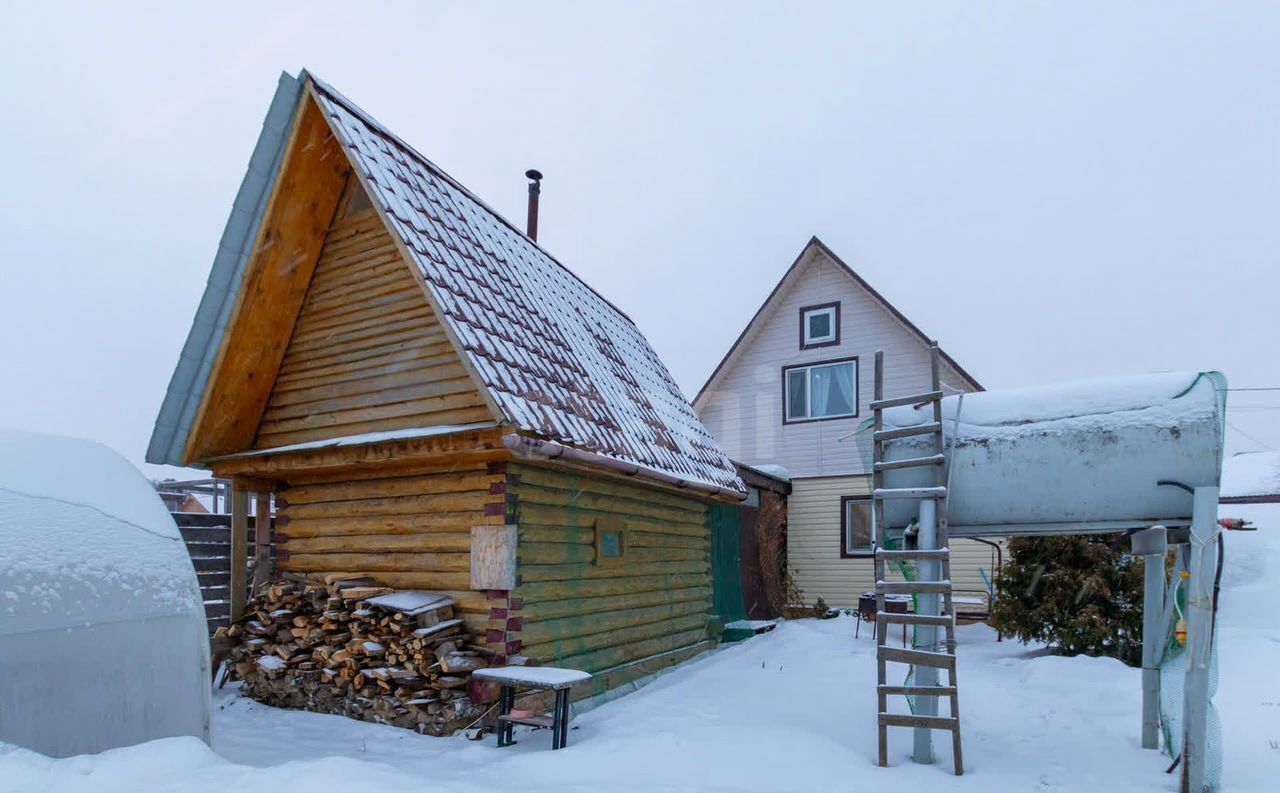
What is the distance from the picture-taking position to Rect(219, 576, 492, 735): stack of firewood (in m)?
7.23

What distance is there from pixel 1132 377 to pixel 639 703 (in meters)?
5.53

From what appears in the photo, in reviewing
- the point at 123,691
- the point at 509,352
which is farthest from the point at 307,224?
the point at 123,691

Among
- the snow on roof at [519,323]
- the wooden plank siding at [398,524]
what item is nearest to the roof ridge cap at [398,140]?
the snow on roof at [519,323]

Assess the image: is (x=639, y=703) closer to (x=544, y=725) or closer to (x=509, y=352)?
(x=544, y=725)

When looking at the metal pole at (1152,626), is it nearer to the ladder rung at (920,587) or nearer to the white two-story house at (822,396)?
the ladder rung at (920,587)

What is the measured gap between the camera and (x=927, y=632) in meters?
6.49

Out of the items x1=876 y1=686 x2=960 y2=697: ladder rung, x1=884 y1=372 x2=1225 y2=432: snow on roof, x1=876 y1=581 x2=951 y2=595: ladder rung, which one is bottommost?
x1=876 y1=686 x2=960 y2=697: ladder rung

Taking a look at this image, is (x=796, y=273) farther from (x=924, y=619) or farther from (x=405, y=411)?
(x=924, y=619)

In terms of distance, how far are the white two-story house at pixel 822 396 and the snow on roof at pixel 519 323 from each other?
542 cm

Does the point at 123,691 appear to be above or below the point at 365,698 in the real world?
above

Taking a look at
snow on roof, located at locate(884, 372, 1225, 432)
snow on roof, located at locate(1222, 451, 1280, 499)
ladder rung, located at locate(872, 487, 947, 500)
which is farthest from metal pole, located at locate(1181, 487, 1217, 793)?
snow on roof, located at locate(1222, 451, 1280, 499)

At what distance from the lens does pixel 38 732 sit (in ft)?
13.7

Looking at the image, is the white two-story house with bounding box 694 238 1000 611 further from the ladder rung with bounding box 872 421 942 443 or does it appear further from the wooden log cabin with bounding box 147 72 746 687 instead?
the ladder rung with bounding box 872 421 942 443

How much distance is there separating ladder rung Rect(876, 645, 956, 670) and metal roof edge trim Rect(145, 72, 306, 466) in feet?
23.8
